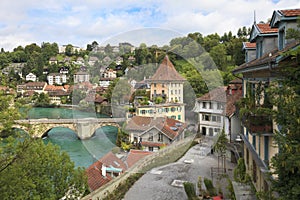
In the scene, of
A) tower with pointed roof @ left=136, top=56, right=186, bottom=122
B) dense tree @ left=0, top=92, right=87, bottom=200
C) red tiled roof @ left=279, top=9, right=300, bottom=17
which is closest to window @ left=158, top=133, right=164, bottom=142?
tower with pointed roof @ left=136, top=56, right=186, bottom=122

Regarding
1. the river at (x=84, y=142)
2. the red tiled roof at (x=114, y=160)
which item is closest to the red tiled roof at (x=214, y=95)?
the river at (x=84, y=142)

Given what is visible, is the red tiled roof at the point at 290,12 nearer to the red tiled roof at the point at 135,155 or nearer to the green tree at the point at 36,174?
the red tiled roof at the point at 135,155

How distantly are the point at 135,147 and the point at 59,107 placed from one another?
37.9 m

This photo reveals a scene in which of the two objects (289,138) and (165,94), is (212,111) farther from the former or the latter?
(289,138)

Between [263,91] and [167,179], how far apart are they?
4473 mm

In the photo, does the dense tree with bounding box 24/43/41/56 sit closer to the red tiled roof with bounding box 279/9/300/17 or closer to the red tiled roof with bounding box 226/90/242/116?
the red tiled roof with bounding box 226/90/242/116

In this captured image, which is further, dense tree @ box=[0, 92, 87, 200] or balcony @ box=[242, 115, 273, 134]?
balcony @ box=[242, 115, 273, 134]

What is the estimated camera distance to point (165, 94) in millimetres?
5402

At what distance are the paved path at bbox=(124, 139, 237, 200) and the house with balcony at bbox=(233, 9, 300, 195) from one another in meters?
1.47

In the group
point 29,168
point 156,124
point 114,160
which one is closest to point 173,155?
point 156,124

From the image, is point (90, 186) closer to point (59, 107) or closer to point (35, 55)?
point (59, 107)

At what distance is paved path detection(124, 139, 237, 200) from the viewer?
7711mm

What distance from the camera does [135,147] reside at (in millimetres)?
5629

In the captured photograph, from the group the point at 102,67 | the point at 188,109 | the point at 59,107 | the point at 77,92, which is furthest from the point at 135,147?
the point at 59,107
